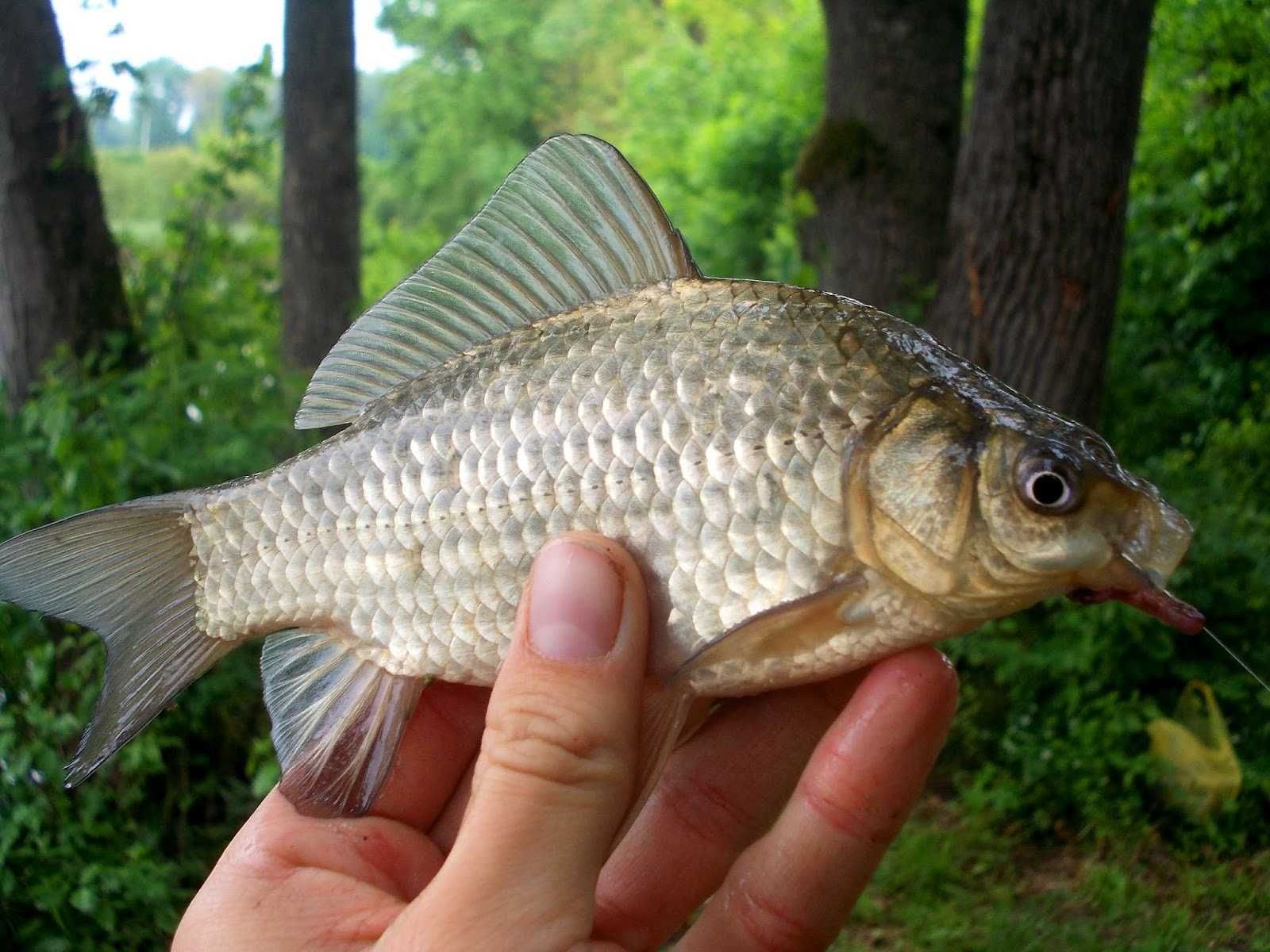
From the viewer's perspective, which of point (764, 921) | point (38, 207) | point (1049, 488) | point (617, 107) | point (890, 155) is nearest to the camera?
point (1049, 488)

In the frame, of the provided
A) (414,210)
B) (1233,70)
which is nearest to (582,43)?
(414,210)

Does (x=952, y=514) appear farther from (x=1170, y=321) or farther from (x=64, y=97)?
(x=1170, y=321)

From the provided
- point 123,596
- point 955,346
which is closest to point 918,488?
point 123,596

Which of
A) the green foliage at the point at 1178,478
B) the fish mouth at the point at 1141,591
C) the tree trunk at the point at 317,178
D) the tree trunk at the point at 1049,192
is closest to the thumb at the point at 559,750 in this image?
the fish mouth at the point at 1141,591

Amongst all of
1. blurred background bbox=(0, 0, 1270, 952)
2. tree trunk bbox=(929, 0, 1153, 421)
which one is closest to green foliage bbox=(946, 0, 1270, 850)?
blurred background bbox=(0, 0, 1270, 952)

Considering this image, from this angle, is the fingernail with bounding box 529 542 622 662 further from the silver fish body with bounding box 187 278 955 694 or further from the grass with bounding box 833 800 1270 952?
the grass with bounding box 833 800 1270 952

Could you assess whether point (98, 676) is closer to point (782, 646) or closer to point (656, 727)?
point (656, 727)
